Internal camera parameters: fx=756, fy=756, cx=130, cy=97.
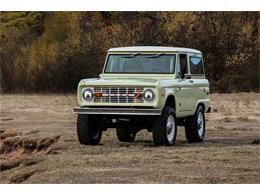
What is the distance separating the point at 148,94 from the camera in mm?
14891

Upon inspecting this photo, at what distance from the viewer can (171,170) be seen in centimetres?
1227

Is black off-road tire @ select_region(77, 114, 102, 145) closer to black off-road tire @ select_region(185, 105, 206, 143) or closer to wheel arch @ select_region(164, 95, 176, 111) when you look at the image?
wheel arch @ select_region(164, 95, 176, 111)

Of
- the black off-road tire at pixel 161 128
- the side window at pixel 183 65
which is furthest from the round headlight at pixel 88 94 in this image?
the side window at pixel 183 65

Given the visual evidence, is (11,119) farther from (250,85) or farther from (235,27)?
(235,27)

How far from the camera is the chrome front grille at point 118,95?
590 inches

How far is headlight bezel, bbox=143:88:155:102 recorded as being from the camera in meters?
14.9

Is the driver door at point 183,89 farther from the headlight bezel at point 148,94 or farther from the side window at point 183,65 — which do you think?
the headlight bezel at point 148,94

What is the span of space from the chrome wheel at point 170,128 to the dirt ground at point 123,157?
11.7 inches

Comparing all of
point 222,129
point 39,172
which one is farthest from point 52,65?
point 39,172

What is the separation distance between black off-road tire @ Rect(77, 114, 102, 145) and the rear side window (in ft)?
9.35

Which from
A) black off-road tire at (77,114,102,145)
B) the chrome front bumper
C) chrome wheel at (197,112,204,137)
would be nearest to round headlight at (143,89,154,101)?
the chrome front bumper

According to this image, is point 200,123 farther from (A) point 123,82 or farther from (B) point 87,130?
(A) point 123,82

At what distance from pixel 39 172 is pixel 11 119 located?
1341cm

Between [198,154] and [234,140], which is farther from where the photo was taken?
[234,140]
